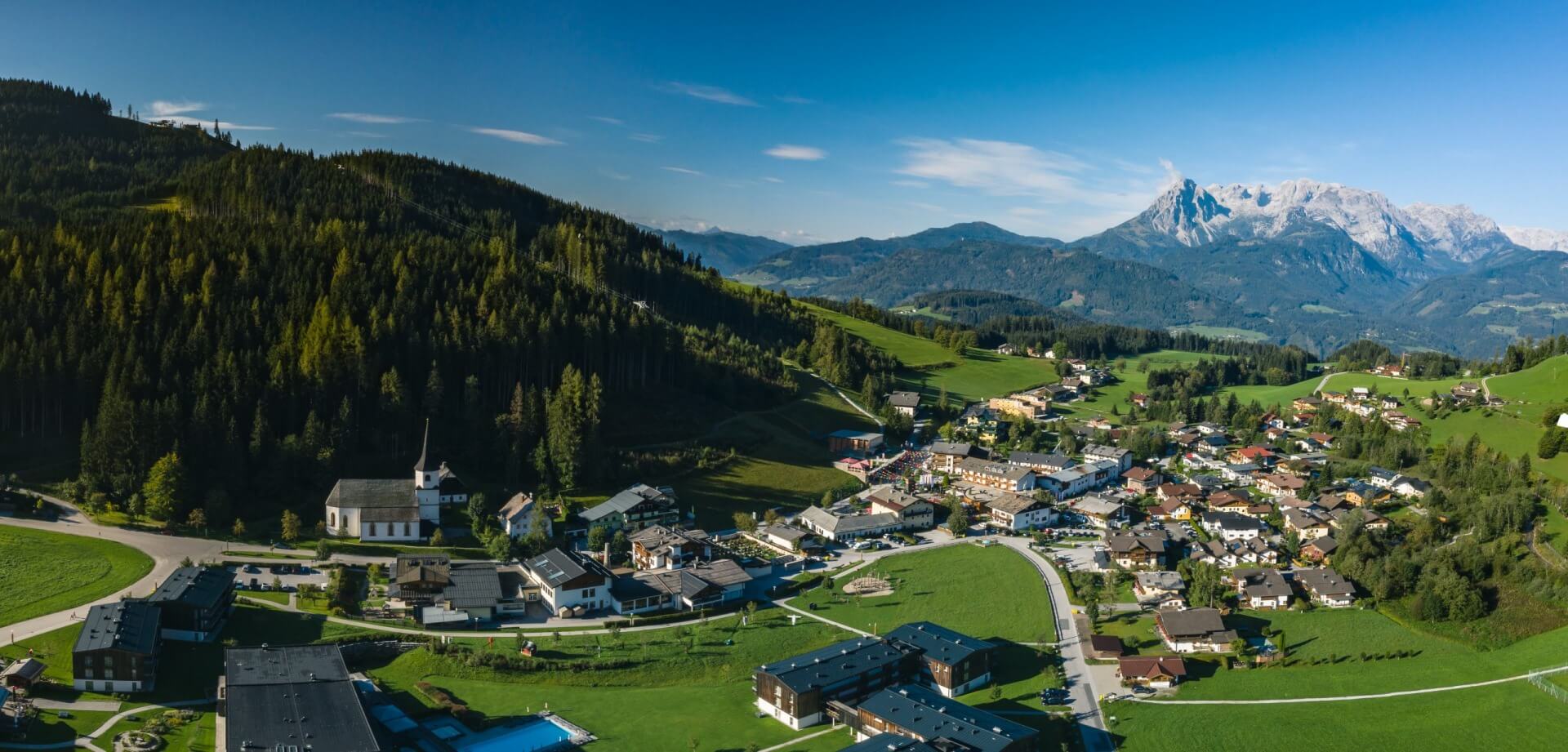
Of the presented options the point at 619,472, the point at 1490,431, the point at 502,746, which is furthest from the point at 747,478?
the point at 1490,431

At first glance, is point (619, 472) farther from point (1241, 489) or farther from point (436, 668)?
point (1241, 489)

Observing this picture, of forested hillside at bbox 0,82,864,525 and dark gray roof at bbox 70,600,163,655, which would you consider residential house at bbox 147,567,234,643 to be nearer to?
dark gray roof at bbox 70,600,163,655

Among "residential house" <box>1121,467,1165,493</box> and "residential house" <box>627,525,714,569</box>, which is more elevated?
"residential house" <box>1121,467,1165,493</box>

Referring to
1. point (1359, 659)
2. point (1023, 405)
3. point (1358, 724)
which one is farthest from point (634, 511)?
point (1023, 405)

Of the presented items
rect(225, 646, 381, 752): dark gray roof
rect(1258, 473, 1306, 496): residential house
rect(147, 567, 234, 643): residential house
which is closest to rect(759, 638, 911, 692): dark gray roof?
rect(225, 646, 381, 752): dark gray roof

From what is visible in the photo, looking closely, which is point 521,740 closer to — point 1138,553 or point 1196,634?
point 1196,634

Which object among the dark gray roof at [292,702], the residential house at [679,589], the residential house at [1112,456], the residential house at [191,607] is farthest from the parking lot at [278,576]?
the residential house at [1112,456]
